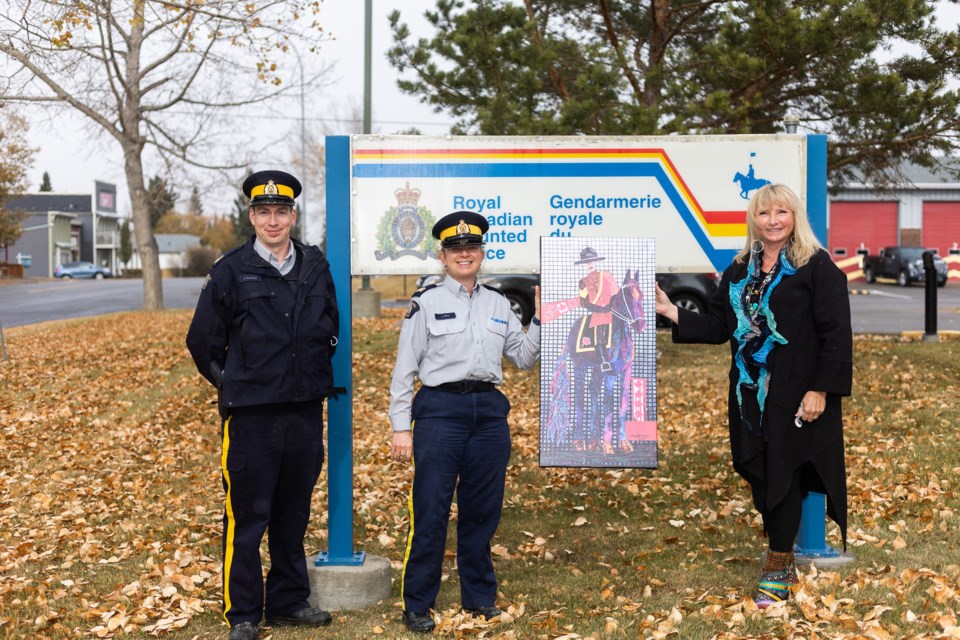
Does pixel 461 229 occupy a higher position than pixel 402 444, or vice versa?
pixel 461 229

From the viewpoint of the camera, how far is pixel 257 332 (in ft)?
14.3

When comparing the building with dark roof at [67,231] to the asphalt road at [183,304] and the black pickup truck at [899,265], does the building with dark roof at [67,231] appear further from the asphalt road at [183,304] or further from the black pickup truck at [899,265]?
the black pickup truck at [899,265]

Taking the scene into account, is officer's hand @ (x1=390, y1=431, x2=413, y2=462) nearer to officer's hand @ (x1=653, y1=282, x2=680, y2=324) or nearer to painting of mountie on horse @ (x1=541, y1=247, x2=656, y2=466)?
painting of mountie on horse @ (x1=541, y1=247, x2=656, y2=466)

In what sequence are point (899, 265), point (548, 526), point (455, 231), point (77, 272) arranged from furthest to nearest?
point (77, 272)
point (899, 265)
point (548, 526)
point (455, 231)

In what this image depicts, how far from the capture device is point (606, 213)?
17.3 feet

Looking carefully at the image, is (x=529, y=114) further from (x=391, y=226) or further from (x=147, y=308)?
(x=147, y=308)

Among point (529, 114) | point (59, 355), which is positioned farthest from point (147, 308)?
point (529, 114)

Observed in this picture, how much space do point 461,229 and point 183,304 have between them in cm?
2973

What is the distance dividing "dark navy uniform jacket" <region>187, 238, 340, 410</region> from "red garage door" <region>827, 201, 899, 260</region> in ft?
134

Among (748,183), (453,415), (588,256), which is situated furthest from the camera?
(748,183)

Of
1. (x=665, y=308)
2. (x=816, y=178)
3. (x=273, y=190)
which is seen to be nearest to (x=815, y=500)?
(x=665, y=308)

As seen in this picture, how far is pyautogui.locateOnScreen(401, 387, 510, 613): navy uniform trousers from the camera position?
448 centimetres

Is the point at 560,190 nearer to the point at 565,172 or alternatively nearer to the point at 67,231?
the point at 565,172

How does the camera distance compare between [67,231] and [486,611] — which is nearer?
[486,611]
